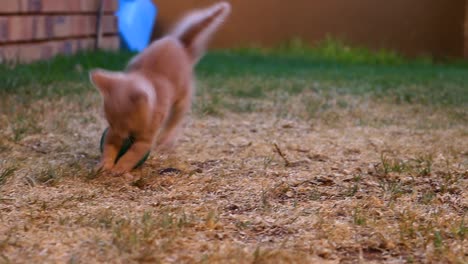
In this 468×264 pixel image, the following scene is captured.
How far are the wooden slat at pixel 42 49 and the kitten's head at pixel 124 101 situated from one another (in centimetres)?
254

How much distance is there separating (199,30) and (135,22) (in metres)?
4.73

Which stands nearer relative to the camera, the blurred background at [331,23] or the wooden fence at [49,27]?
the wooden fence at [49,27]

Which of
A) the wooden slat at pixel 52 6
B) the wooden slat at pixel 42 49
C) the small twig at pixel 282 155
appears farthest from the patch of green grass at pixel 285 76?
the small twig at pixel 282 155

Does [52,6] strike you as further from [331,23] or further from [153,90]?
[331,23]

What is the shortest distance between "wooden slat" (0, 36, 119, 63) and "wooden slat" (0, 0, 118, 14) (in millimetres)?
245

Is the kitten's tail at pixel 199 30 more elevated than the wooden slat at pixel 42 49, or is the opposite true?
the kitten's tail at pixel 199 30

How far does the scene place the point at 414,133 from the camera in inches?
132

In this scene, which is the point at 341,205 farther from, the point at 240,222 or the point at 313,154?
the point at 313,154

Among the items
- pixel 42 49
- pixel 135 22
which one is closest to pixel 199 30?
pixel 42 49

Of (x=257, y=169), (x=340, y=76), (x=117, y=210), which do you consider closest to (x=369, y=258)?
(x=117, y=210)

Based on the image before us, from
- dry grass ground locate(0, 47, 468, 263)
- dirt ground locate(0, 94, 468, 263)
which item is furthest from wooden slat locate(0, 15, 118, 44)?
dirt ground locate(0, 94, 468, 263)

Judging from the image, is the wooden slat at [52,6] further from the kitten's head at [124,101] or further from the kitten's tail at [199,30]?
the kitten's head at [124,101]

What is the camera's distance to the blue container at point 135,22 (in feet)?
24.1

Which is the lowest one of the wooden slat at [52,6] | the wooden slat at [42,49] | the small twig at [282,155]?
the wooden slat at [42,49]
